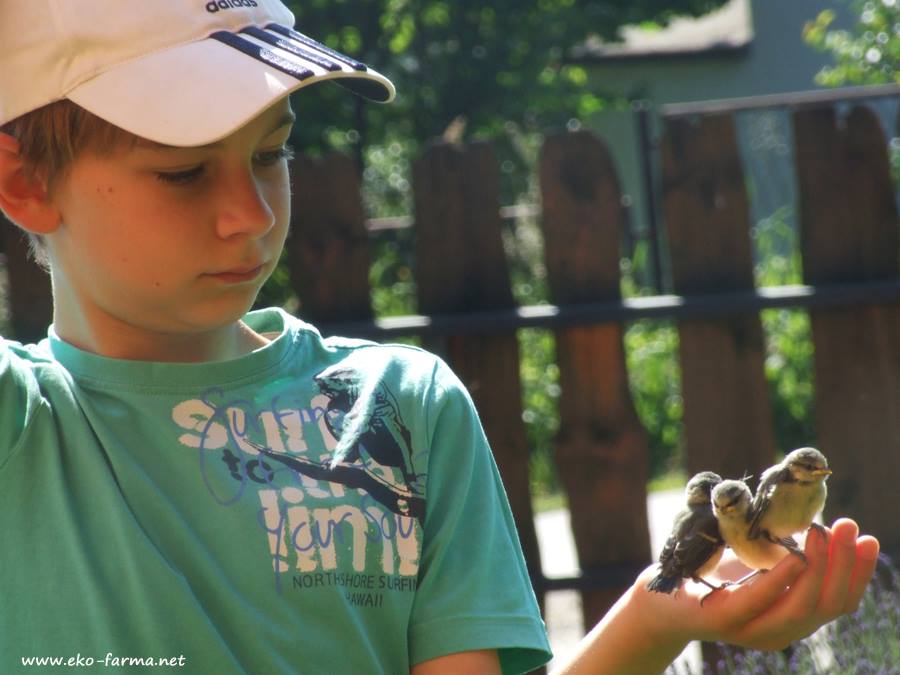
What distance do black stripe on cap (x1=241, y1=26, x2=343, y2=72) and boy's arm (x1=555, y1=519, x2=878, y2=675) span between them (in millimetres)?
817

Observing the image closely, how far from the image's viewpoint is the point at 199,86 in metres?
1.87

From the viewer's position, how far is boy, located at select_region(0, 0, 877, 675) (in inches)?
73.9

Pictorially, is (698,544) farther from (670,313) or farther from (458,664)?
(670,313)

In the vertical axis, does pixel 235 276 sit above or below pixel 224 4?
below

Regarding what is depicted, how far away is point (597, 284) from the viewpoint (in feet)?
16.5

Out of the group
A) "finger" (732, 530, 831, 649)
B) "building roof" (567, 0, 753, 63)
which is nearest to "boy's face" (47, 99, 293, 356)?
"finger" (732, 530, 831, 649)

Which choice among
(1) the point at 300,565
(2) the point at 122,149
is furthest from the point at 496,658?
(2) the point at 122,149

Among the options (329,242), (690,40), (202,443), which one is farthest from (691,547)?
(690,40)

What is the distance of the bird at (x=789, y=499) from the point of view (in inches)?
74.1

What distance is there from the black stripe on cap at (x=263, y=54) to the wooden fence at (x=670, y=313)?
3.04 m

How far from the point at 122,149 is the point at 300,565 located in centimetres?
61

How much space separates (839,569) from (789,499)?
21 centimetres

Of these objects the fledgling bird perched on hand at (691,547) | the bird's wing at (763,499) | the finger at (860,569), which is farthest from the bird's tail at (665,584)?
the finger at (860,569)

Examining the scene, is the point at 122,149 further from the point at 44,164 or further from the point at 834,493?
the point at 834,493
